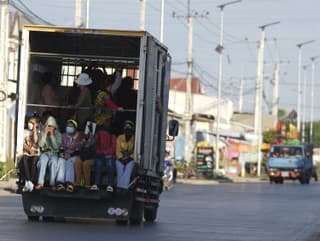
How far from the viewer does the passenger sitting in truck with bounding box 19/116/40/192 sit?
19.7m

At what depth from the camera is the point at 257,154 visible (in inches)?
3516

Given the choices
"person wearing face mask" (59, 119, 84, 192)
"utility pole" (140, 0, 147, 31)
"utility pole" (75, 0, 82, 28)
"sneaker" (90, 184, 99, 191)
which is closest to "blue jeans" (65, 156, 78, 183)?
"person wearing face mask" (59, 119, 84, 192)

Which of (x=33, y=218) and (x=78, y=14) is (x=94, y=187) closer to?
(x=33, y=218)

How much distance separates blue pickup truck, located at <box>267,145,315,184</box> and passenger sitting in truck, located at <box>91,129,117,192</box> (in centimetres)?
4981

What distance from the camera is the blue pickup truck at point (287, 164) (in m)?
69.9

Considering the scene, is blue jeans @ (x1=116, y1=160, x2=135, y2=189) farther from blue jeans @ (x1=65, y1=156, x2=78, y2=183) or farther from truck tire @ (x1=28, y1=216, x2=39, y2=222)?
truck tire @ (x1=28, y1=216, x2=39, y2=222)

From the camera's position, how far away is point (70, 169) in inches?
776

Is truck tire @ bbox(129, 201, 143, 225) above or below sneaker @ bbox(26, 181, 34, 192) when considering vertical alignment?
below

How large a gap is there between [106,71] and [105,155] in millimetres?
3092

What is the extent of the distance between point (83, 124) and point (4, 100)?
1815cm

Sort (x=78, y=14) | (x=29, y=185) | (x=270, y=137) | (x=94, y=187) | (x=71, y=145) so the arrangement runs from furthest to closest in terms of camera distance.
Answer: (x=270, y=137) < (x=78, y=14) < (x=71, y=145) < (x=29, y=185) < (x=94, y=187)

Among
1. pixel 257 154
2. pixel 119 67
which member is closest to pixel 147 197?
pixel 119 67

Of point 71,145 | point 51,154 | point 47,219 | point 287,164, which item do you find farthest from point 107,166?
point 287,164

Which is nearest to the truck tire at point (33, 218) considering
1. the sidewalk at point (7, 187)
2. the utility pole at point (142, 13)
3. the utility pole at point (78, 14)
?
the sidewalk at point (7, 187)
